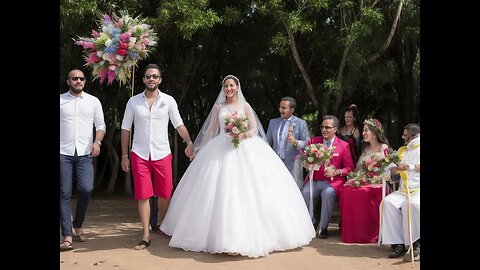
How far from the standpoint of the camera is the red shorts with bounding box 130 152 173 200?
6.62 metres

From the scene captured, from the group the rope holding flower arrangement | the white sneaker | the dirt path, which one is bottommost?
the dirt path

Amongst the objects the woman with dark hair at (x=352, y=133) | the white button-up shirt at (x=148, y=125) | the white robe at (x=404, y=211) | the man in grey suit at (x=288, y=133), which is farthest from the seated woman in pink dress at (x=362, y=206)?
the white button-up shirt at (x=148, y=125)

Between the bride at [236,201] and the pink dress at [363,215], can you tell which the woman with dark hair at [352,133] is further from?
A: the bride at [236,201]

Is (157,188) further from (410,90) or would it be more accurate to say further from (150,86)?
(410,90)

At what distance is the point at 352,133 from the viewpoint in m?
8.39

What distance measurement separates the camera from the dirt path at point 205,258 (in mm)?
5773

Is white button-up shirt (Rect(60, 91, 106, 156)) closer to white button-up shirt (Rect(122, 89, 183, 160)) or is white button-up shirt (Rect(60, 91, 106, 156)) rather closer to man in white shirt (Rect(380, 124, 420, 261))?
white button-up shirt (Rect(122, 89, 183, 160))

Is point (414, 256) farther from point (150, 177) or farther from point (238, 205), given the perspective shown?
point (150, 177)

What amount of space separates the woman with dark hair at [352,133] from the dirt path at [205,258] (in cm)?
145

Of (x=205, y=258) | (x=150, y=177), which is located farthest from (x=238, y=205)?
(x=150, y=177)

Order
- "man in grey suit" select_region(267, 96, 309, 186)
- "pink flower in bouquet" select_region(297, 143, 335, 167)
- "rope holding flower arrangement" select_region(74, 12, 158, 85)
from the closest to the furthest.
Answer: "rope holding flower arrangement" select_region(74, 12, 158, 85) → "pink flower in bouquet" select_region(297, 143, 335, 167) → "man in grey suit" select_region(267, 96, 309, 186)

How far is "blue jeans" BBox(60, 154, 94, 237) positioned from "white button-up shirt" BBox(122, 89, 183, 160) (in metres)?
0.68

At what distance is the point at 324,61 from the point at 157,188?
7.57 meters

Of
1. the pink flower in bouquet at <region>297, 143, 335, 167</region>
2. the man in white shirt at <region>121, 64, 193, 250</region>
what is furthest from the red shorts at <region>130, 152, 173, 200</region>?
the pink flower in bouquet at <region>297, 143, 335, 167</region>
